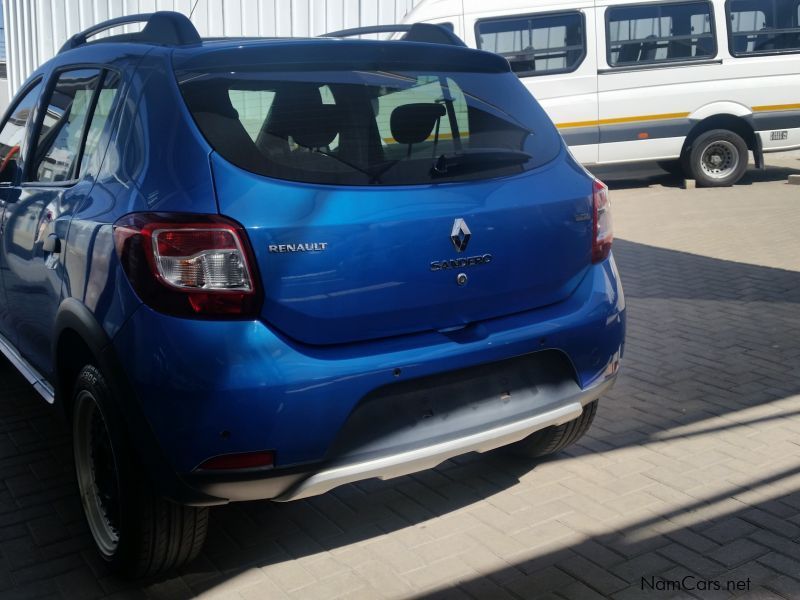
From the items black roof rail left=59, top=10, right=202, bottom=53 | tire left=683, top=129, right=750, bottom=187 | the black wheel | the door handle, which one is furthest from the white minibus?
the door handle

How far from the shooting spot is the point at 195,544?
324 cm

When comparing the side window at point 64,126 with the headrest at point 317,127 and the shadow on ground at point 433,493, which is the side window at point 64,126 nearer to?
the headrest at point 317,127

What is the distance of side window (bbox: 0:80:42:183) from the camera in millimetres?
4309

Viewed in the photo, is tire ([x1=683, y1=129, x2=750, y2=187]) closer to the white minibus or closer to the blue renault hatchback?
the white minibus

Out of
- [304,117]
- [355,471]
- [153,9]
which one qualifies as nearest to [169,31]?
[304,117]

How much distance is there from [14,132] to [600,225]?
2.82m

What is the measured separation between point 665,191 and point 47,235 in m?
10.7

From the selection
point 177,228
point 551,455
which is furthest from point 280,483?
point 551,455

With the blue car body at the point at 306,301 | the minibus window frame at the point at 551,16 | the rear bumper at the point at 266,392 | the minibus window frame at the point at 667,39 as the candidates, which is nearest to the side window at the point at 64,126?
the blue car body at the point at 306,301

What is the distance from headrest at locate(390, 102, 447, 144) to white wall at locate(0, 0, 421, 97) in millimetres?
8943

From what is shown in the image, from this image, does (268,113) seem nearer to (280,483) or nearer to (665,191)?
(280,483)

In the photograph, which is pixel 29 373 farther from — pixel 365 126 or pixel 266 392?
pixel 365 126

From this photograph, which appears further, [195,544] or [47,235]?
[47,235]

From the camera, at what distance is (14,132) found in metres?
4.59
